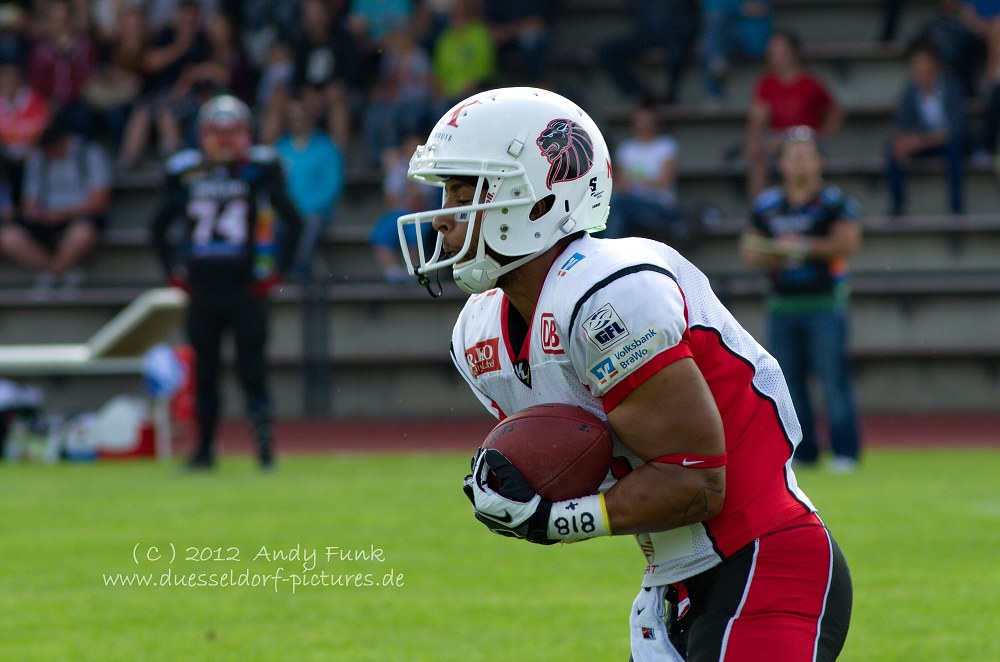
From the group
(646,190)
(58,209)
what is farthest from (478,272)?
(58,209)

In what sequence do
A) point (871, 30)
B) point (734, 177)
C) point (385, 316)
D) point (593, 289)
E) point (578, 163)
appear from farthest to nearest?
point (871, 30), point (734, 177), point (385, 316), point (578, 163), point (593, 289)

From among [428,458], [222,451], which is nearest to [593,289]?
[428,458]

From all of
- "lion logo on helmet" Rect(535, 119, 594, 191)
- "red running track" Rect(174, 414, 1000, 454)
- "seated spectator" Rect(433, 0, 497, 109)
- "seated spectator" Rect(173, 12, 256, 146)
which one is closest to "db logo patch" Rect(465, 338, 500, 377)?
"lion logo on helmet" Rect(535, 119, 594, 191)

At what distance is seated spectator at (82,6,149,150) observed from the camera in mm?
16406

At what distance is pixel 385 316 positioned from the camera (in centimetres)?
1455

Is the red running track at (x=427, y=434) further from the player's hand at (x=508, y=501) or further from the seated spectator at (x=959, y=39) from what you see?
the player's hand at (x=508, y=501)

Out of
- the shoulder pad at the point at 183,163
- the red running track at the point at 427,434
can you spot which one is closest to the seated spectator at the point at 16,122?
the red running track at the point at 427,434

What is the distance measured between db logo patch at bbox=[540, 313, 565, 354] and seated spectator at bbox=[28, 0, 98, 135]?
13.9 meters

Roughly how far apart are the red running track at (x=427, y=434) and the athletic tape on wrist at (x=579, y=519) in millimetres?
9101

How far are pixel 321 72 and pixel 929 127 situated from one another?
6158 millimetres

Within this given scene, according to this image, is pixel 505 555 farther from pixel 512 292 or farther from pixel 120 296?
pixel 120 296

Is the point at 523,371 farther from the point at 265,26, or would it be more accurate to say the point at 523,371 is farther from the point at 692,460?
the point at 265,26

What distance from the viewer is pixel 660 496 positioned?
287 centimetres

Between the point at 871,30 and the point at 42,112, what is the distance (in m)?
9.20
